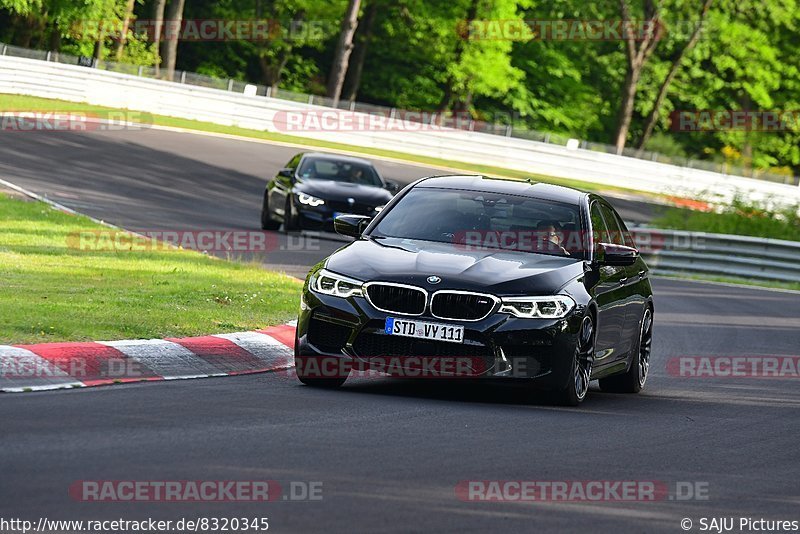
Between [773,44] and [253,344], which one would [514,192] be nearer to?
[253,344]

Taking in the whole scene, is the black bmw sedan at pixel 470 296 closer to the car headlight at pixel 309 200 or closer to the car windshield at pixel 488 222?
the car windshield at pixel 488 222

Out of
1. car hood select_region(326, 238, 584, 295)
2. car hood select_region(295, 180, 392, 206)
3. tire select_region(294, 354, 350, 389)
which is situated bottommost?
car hood select_region(295, 180, 392, 206)

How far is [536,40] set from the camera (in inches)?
3000

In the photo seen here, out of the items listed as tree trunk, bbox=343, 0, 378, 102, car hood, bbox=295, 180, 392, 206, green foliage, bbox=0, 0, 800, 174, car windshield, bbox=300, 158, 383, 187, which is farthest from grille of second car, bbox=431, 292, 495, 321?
tree trunk, bbox=343, 0, 378, 102

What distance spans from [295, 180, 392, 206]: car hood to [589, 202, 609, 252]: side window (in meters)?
12.8

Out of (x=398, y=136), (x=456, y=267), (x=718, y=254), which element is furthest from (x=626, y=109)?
(x=456, y=267)

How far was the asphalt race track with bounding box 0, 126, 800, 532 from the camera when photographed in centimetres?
638

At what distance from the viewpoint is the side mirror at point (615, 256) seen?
1111cm

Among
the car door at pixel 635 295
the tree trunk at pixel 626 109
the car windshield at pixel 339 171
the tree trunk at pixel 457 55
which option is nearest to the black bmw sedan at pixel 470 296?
the car door at pixel 635 295

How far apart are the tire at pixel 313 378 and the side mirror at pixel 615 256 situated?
2.15 metres

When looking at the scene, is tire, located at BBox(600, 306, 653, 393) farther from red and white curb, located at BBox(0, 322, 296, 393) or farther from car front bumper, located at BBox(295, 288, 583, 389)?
red and white curb, located at BBox(0, 322, 296, 393)

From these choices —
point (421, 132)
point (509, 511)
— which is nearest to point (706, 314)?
point (509, 511)

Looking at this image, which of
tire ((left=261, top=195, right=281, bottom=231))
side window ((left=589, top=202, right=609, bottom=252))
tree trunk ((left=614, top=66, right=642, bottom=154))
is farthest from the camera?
tree trunk ((left=614, top=66, right=642, bottom=154))

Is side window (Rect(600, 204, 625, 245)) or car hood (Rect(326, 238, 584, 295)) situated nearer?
car hood (Rect(326, 238, 584, 295))
